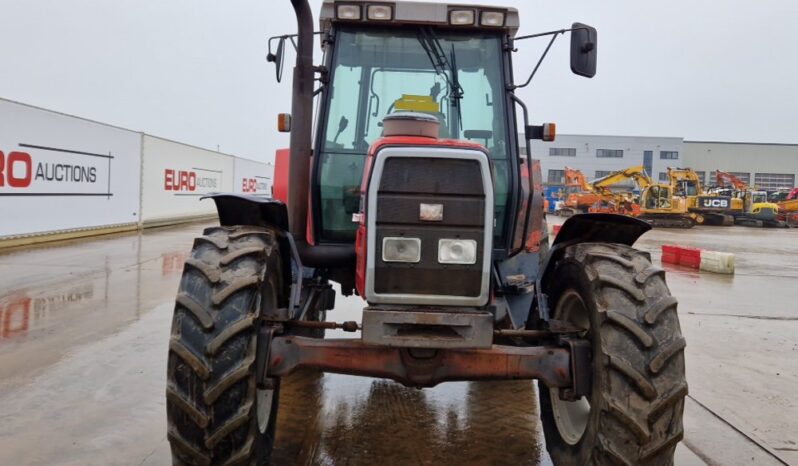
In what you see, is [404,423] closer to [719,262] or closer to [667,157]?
[719,262]

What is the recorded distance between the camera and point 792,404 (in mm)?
5105

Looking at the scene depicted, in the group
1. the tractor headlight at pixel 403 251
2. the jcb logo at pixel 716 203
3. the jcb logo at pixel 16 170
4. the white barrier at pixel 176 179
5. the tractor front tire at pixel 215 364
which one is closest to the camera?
the tractor front tire at pixel 215 364

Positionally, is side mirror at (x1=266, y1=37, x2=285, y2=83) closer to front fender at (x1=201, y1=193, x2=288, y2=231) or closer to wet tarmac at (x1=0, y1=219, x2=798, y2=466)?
front fender at (x1=201, y1=193, x2=288, y2=231)

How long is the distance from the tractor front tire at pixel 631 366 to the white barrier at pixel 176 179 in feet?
51.3

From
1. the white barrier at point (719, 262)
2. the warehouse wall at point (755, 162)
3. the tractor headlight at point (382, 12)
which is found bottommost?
the white barrier at point (719, 262)

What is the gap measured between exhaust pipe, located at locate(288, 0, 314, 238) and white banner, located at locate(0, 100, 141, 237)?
11481mm

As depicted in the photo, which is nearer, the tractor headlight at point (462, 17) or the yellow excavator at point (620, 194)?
the tractor headlight at point (462, 17)

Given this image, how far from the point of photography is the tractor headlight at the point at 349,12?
4.13 meters

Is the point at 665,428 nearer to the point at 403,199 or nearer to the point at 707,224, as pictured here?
the point at 403,199

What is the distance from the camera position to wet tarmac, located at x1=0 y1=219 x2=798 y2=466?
3904mm

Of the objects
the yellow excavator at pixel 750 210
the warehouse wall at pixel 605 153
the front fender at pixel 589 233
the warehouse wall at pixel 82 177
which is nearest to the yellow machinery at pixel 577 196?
the yellow excavator at pixel 750 210

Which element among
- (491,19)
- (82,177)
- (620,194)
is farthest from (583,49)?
(620,194)

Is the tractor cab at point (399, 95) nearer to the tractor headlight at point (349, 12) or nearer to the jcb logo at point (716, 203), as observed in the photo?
the tractor headlight at point (349, 12)

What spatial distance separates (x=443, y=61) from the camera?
4281mm
